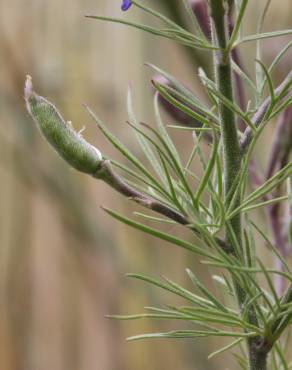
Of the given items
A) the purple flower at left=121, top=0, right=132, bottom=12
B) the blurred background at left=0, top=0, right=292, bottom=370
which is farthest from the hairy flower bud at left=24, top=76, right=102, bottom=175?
the blurred background at left=0, top=0, right=292, bottom=370

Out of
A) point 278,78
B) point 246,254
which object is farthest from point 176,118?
point 278,78

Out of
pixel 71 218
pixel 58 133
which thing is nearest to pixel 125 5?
pixel 58 133

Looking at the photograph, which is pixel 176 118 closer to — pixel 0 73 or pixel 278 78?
pixel 278 78

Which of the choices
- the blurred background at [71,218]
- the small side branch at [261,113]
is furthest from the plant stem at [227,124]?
the blurred background at [71,218]

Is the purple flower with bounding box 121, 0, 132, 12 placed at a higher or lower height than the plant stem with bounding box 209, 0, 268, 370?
higher

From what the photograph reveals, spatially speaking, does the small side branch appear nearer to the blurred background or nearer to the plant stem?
the plant stem

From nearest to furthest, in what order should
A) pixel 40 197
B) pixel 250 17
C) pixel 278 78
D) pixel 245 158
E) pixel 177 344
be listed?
pixel 245 158 → pixel 278 78 → pixel 177 344 → pixel 250 17 → pixel 40 197

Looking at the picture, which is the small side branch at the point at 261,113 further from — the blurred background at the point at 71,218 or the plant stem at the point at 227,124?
the blurred background at the point at 71,218
